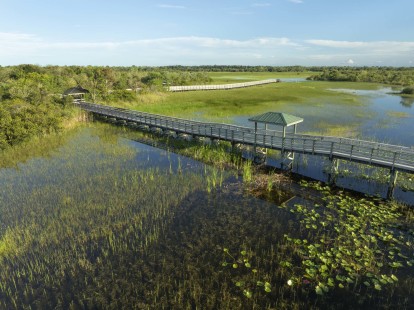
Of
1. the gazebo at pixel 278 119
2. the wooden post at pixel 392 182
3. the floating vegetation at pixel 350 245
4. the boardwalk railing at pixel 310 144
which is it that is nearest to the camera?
the floating vegetation at pixel 350 245

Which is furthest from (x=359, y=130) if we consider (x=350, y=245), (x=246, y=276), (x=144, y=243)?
(x=144, y=243)

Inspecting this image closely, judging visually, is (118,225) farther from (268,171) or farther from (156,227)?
(268,171)

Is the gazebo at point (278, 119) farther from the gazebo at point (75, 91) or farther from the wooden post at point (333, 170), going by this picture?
Result: the gazebo at point (75, 91)

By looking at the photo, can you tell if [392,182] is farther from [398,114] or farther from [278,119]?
[398,114]

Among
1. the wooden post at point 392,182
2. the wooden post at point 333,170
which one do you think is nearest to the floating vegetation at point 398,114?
the wooden post at point 333,170

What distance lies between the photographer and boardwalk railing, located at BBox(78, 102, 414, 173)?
15352 millimetres

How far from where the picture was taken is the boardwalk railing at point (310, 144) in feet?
50.4

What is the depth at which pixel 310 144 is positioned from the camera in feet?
60.6

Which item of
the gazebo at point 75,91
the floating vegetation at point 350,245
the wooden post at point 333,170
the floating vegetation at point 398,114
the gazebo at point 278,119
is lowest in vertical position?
the floating vegetation at point 350,245

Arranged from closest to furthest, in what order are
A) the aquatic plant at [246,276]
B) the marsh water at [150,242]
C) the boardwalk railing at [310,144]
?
the marsh water at [150,242], the aquatic plant at [246,276], the boardwalk railing at [310,144]

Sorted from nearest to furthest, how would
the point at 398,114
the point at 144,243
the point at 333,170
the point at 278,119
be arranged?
the point at 144,243 → the point at 333,170 → the point at 278,119 → the point at 398,114

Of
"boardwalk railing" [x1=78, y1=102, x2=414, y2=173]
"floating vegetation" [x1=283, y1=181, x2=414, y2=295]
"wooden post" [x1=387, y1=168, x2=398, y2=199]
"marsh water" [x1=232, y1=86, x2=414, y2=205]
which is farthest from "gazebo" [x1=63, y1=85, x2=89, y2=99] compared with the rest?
"wooden post" [x1=387, y1=168, x2=398, y2=199]

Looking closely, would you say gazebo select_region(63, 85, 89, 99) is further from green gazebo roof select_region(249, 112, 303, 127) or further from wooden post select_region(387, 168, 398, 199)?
wooden post select_region(387, 168, 398, 199)

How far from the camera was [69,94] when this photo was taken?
42094 millimetres
